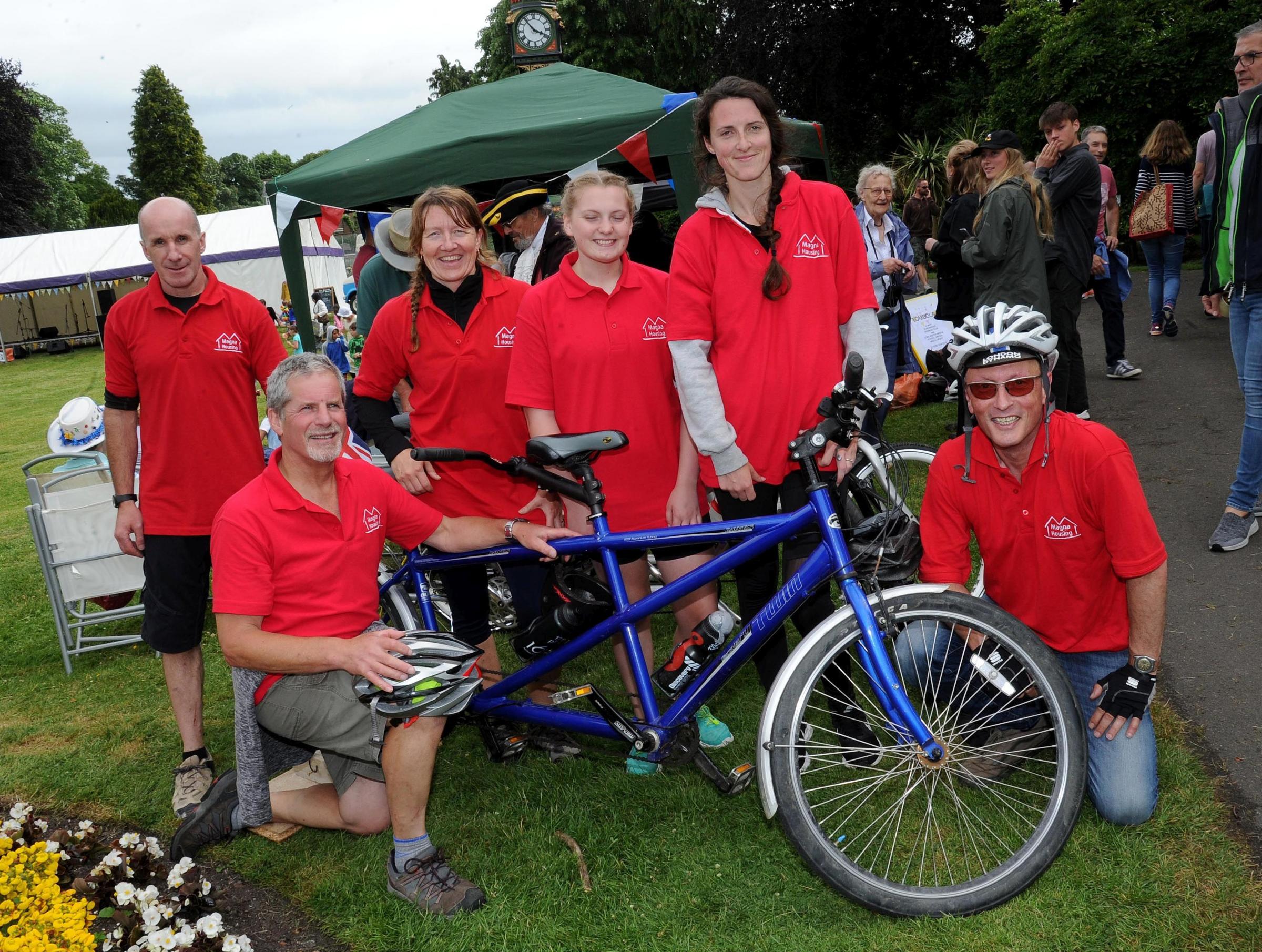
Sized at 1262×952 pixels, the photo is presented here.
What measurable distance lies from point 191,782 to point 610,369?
218cm

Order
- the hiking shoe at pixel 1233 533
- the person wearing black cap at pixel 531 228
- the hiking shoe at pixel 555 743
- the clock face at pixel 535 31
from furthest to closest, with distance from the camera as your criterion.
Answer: the clock face at pixel 535 31 → the person wearing black cap at pixel 531 228 → the hiking shoe at pixel 1233 533 → the hiking shoe at pixel 555 743

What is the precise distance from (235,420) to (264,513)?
916 millimetres

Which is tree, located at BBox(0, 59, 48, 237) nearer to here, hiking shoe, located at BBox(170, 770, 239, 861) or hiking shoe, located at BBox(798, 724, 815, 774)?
hiking shoe, located at BBox(170, 770, 239, 861)

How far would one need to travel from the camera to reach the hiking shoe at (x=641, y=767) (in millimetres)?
3225

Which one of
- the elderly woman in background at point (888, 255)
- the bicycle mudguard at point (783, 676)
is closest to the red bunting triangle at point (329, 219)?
the elderly woman in background at point (888, 255)

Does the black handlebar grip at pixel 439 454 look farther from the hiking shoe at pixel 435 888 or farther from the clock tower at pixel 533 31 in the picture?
the clock tower at pixel 533 31

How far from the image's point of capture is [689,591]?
2957 millimetres

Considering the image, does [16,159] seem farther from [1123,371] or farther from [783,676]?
[783,676]

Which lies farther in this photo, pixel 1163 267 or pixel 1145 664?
pixel 1163 267

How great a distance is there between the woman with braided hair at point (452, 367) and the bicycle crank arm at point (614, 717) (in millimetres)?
604

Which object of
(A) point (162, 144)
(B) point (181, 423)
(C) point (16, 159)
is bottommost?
(B) point (181, 423)

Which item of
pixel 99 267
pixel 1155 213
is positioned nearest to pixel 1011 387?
pixel 1155 213

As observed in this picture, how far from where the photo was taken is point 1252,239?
4.41 meters

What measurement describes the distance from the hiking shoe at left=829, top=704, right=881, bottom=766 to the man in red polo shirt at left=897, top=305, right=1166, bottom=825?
26 centimetres
